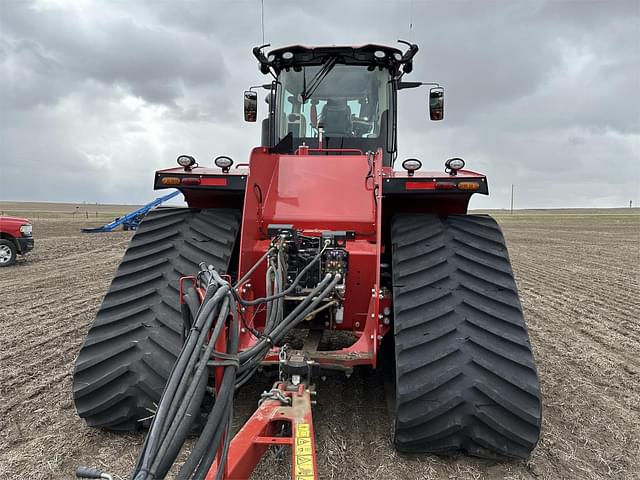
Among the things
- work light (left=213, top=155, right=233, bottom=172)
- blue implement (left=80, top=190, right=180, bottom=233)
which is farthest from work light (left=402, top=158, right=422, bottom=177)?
blue implement (left=80, top=190, right=180, bottom=233)

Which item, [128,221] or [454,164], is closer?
[454,164]

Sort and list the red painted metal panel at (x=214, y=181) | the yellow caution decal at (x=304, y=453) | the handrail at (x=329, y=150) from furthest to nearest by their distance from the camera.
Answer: the handrail at (x=329, y=150) < the red painted metal panel at (x=214, y=181) < the yellow caution decal at (x=304, y=453)

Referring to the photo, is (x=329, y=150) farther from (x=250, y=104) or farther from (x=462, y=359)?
(x=462, y=359)

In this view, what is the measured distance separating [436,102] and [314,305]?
3.30 meters

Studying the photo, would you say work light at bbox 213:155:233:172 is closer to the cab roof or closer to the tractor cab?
the tractor cab

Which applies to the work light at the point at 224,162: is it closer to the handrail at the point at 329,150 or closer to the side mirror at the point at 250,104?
the handrail at the point at 329,150

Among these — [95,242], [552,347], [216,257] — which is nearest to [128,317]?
[216,257]

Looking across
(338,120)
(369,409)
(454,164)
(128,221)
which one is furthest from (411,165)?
(128,221)

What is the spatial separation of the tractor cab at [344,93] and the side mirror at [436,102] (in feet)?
1.78

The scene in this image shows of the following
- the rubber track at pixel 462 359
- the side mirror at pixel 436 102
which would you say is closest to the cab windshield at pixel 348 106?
the side mirror at pixel 436 102

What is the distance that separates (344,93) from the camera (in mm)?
4531

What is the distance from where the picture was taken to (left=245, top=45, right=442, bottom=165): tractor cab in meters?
4.48

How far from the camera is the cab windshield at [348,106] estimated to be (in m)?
4.52

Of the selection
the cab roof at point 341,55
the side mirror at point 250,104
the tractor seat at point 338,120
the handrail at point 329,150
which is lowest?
the handrail at point 329,150
